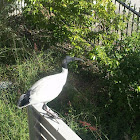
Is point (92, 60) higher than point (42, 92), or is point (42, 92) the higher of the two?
point (42, 92)

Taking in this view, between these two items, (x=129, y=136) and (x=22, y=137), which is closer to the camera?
(x=22, y=137)

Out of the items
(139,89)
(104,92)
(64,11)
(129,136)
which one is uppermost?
(64,11)

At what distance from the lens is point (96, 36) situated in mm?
5102

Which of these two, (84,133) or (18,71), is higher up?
(18,71)

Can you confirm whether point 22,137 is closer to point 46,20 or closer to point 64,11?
point 64,11

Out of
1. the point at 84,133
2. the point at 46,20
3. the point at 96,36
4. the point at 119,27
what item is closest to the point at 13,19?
the point at 46,20

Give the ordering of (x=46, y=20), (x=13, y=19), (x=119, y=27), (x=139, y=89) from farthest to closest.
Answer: (x=13, y=19) < (x=46, y=20) < (x=119, y=27) < (x=139, y=89)

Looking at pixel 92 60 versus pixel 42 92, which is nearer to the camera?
pixel 42 92

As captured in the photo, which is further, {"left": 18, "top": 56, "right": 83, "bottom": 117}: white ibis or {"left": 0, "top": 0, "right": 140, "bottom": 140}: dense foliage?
{"left": 0, "top": 0, "right": 140, "bottom": 140}: dense foliage

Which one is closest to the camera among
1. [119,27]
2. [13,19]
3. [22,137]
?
[22,137]

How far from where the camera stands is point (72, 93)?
5.07 meters

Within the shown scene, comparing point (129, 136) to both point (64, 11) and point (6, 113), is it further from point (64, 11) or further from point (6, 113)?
point (64, 11)

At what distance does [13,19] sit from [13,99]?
3028mm

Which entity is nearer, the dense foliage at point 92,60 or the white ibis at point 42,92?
the white ibis at point 42,92
